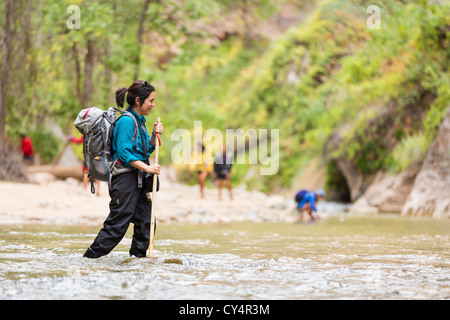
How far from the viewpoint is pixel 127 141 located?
20.2 ft

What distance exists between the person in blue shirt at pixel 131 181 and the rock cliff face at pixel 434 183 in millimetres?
9463

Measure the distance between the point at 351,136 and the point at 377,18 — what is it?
405 cm

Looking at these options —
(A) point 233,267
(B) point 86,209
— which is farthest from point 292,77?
(A) point 233,267

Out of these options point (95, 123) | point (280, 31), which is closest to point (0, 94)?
point (95, 123)

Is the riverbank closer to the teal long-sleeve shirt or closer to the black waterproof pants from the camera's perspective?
the black waterproof pants

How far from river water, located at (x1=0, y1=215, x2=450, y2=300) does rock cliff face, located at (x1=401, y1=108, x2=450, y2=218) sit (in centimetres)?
491

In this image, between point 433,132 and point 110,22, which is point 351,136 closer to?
point 433,132

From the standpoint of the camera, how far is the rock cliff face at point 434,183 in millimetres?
14578

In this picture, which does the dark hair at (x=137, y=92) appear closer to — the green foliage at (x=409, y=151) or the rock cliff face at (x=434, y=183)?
the rock cliff face at (x=434, y=183)

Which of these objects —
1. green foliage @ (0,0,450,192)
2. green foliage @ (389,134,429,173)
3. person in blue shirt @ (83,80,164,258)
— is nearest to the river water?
person in blue shirt @ (83,80,164,258)

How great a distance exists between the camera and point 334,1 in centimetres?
2584

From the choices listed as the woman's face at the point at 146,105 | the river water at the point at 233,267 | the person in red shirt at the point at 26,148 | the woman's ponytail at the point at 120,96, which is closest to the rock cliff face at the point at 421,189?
the river water at the point at 233,267

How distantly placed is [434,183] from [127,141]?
10.5 metres

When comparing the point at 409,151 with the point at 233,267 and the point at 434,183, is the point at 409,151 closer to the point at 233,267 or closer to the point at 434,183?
the point at 434,183
